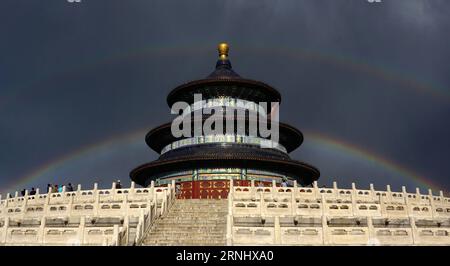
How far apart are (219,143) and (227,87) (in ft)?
24.4

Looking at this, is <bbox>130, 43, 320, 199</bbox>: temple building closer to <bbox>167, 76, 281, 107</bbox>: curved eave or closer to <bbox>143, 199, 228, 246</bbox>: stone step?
<bbox>167, 76, 281, 107</bbox>: curved eave

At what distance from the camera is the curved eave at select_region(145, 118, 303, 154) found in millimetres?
44188

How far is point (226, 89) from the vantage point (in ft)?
154

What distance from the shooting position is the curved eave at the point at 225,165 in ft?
125

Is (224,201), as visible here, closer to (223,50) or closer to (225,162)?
(225,162)

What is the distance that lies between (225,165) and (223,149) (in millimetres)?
1919

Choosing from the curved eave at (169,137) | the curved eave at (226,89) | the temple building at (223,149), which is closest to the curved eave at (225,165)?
the temple building at (223,149)

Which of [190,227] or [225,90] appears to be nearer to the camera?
[190,227]

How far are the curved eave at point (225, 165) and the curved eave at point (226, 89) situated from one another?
33.4 feet

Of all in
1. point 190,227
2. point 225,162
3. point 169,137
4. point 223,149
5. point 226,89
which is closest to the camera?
point 190,227

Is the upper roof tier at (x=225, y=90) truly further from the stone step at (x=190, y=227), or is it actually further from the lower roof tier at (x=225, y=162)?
the stone step at (x=190, y=227)

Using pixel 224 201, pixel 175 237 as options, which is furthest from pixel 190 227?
pixel 224 201
